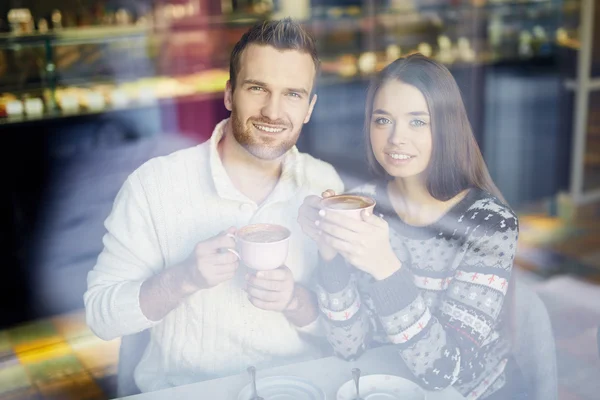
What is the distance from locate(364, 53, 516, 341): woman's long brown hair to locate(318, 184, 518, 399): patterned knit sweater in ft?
0.15

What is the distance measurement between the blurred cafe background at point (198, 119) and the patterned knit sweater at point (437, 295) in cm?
21

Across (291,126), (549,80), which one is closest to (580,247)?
(549,80)

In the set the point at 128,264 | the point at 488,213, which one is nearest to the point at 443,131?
the point at 488,213

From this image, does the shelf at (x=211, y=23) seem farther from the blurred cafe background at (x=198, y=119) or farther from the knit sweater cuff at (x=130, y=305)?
the knit sweater cuff at (x=130, y=305)

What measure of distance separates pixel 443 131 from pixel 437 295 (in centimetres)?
33

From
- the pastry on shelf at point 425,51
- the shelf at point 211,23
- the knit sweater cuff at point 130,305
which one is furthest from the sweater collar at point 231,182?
the shelf at point 211,23

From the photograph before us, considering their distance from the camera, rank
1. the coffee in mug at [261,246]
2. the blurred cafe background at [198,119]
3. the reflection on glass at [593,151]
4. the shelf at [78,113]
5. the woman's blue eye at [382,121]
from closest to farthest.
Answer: the coffee in mug at [261,246] → the woman's blue eye at [382,121] → the blurred cafe background at [198,119] → the shelf at [78,113] → the reflection on glass at [593,151]

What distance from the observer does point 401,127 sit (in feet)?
4.10

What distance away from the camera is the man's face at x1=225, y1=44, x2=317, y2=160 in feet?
3.86

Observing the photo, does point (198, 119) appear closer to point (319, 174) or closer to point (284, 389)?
point (319, 174)

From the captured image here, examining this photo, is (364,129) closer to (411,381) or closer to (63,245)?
(411,381)

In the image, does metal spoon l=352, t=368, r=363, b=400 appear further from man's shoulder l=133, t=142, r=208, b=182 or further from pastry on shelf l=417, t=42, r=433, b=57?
pastry on shelf l=417, t=42, r=433, b=57

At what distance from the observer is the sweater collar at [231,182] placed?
1.32 meters

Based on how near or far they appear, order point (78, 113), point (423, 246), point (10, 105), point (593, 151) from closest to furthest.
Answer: point (423, 246), point (10, 105), point (78, 113), point (593, 151)
